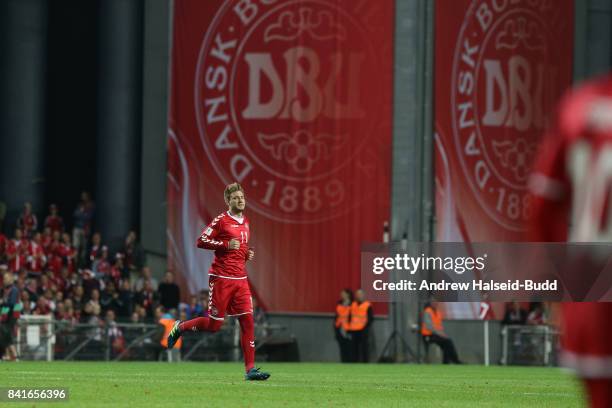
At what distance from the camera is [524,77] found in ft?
116

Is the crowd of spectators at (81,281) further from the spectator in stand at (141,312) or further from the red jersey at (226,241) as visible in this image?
the red jersey at (226,241)

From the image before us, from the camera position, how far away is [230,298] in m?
16.2

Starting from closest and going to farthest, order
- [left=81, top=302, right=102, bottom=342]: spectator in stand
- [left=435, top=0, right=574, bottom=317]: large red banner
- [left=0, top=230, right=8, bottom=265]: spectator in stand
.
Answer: [left=81, top=302, right=102, bottom=342]: spectator in stand → [left=0, top=230, right=8, bottom=265]: spectator in stand → [left=435, top=0, right=574, bottom=317]: large red banner

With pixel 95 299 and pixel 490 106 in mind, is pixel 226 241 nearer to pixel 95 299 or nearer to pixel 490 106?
pixel 95 299

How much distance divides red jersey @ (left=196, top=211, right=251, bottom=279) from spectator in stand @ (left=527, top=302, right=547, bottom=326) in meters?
17.3

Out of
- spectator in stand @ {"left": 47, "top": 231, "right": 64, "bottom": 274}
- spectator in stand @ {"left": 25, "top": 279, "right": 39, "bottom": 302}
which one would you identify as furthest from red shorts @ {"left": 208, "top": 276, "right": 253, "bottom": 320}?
spectator in stand @ {"left": 47, "top": 231, "right": 64, "bottom": 274}

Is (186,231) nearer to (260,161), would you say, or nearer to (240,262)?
(260,161)

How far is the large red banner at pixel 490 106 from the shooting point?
114 ft

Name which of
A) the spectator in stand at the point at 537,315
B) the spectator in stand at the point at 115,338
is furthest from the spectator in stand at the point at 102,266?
the spectator in stand at the point at 537,315

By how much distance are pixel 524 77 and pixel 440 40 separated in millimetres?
2597

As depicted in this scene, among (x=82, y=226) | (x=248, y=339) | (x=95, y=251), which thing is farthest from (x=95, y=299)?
(x=248, y=339)

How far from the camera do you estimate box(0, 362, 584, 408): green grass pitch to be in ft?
42.3

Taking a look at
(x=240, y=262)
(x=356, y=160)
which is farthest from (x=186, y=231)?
(x=240, y=262)

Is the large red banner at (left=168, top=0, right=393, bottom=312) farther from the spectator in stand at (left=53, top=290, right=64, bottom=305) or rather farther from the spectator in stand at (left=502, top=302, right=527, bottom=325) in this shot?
the spectator in stand at (left=53, top=290, right=64, bottom=305)
